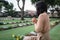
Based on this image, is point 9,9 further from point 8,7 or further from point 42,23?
point 42,23

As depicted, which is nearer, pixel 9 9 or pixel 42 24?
pixel 42 24

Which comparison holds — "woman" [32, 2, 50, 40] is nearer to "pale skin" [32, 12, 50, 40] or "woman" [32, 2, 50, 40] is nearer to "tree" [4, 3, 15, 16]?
"pale skin" [32, 12, 50, 40]

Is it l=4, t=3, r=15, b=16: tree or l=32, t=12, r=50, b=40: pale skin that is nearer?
l=32, t=12, r=50, b=40: pale skin

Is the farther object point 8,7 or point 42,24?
point 8,7

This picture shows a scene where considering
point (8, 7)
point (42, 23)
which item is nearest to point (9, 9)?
point (8, 7)

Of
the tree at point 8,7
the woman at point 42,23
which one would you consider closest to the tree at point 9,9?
the tree at point 8,7

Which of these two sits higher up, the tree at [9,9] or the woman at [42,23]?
the woman at [42,23]

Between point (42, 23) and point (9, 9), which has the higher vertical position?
point (42, 23)

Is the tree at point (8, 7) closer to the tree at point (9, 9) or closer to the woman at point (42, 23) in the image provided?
the tree at point (9, 9)

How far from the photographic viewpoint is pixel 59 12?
9492mm

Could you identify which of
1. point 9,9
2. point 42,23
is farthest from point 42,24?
point 9,9

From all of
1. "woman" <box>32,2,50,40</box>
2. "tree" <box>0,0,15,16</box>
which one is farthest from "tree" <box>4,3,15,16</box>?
"woman" <box>32,2,50,40</box>

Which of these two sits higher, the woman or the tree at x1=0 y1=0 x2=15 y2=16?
the woman

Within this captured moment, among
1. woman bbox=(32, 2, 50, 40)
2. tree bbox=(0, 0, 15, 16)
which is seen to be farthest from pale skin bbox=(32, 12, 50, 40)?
tree bbox=(0, 0, 15, 16)
